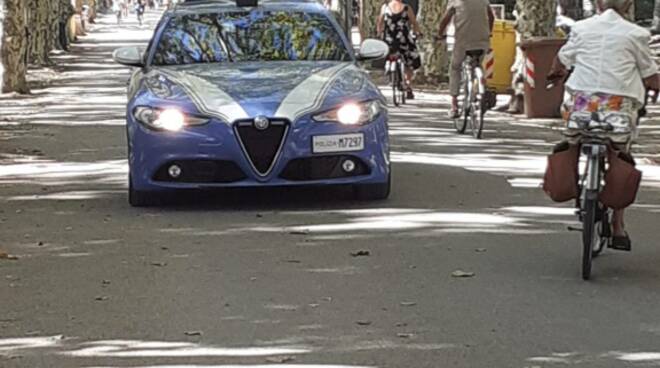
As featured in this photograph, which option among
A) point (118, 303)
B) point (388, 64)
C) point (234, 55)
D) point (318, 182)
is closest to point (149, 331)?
point (118, 303)

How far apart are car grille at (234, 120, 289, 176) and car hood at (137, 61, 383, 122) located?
8cm

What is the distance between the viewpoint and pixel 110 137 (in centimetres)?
1834

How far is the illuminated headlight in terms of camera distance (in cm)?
845

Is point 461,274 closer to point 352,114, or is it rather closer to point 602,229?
point 602,229

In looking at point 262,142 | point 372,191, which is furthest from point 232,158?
point 372,191

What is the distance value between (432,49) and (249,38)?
16756 mm

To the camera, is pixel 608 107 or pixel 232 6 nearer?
pixel 608 107

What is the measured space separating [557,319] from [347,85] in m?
4.45

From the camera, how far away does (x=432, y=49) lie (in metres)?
28.9

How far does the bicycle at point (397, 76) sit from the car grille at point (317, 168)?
1118 centimetres

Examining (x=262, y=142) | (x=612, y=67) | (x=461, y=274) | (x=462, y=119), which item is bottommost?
(x=462, y=119)

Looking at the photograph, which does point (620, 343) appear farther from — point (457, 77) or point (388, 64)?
point (388, 64)

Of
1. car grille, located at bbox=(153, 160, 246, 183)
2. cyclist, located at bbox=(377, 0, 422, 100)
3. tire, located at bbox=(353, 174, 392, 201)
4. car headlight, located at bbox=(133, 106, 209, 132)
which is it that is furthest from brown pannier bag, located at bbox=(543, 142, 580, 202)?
cyclist, located at bbox=(377, 0, 422, 100)

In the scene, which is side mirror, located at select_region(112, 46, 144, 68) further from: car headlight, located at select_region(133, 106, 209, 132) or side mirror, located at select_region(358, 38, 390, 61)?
side mirror, located at select_region(358, 38, 390, 61)
